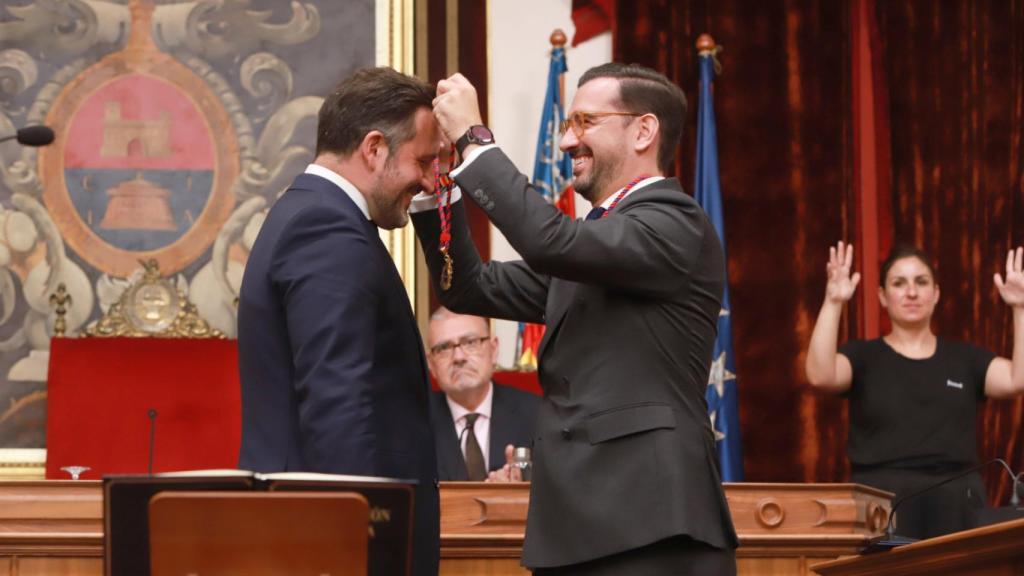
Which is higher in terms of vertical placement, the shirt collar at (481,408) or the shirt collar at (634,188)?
the shirt collar at (634,188)

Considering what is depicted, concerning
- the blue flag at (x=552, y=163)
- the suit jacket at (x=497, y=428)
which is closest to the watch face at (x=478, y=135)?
the suit jacket at (x=497, y=428)

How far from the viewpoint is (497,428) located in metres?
5.14

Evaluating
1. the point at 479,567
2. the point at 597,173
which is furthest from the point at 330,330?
the point at 479,567

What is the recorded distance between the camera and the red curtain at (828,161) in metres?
7.01

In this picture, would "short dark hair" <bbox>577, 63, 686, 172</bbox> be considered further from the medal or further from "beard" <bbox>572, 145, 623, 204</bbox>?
the medal

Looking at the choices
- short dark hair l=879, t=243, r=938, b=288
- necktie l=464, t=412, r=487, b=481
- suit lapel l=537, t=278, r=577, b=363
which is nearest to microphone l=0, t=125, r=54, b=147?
necktie l=464, t=412, r=487, b=481

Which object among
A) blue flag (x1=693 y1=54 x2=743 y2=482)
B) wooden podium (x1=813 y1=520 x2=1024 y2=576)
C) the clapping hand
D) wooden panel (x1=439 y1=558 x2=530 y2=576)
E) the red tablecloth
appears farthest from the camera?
blue flag (x1=693 y1=54 x2=743 y2=482)

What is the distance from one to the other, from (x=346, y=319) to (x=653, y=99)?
0.85 m

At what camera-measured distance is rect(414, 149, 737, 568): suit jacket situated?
2.71 m

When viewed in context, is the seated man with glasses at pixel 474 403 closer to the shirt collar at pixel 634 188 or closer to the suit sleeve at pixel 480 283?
the suit sleeve at pixel 480 283

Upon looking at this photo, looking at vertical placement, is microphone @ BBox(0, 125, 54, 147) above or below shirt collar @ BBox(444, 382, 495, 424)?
above

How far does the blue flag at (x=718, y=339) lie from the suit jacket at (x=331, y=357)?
373 centimetres

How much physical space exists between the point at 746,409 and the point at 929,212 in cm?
129

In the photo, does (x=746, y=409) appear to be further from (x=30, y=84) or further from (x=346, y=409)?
(x=346, y=409)
